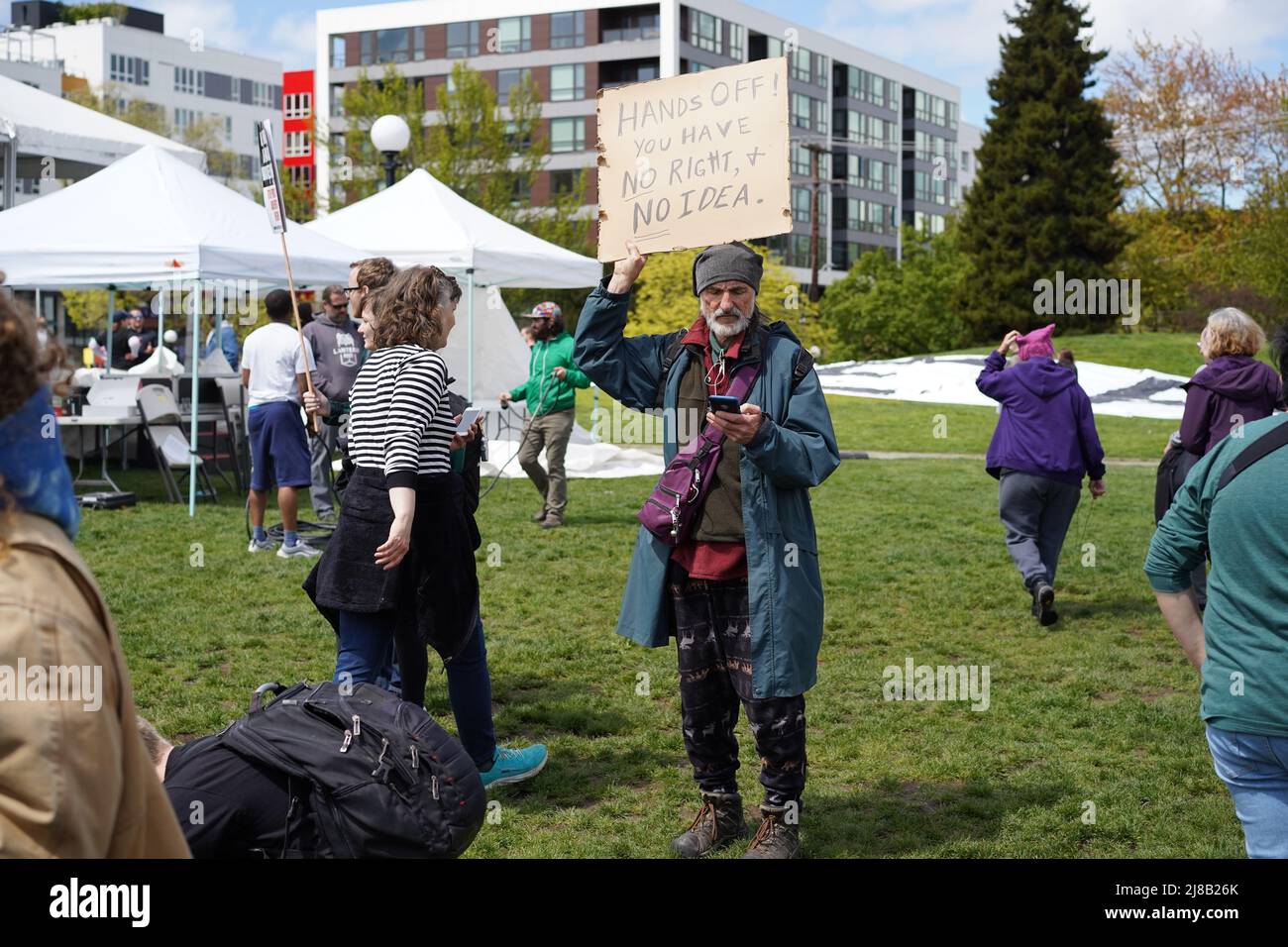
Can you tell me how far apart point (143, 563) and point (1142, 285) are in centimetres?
3972

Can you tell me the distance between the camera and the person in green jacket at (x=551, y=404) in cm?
1256

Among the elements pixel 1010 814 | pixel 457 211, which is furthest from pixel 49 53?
pixel 1010 814

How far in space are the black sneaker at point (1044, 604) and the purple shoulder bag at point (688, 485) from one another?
475 centimetres

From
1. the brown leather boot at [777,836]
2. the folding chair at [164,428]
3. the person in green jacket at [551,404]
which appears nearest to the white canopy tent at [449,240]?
the folding chair at [164,428]

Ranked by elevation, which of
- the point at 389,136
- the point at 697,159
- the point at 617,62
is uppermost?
the point at 617,62

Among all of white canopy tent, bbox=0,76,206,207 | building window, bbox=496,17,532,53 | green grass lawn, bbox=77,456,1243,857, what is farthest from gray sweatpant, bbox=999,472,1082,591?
building window, bbox=496,17,532,53

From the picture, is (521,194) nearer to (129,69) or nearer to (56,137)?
(56,137)

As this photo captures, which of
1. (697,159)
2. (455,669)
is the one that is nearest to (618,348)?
(697,159)

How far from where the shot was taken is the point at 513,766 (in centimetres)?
562

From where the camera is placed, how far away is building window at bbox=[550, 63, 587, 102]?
244 ft

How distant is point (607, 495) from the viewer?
49.4 feet

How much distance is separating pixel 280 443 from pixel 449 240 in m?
5.99

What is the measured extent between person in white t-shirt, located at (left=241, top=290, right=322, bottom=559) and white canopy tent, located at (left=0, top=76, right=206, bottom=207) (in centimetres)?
733
